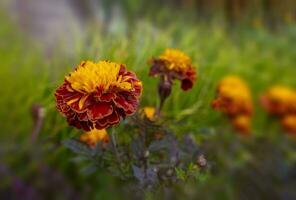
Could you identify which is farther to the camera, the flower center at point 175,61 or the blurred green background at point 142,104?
the blurred green background at point 142,104

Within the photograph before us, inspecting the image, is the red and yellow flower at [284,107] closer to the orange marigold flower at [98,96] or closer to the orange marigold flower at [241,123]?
the orange marigold flower at [241,123]

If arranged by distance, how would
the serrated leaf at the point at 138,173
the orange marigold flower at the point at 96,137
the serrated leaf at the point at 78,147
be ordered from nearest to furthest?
1. the serrated leaf at the point at 138,173
2. the serrated leaf at the point at 78,147
3. the orange marigold flower at the point at 96,137

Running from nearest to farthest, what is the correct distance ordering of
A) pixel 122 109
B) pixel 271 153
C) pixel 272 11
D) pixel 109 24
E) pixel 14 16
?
pixel 122 109 → pixel 271 153 → pixel 14 16 → pixel 109 24 → pixel 272 11

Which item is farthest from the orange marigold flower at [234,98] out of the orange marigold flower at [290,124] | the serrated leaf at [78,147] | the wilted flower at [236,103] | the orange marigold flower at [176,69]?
the serrated leaf at [78,147]

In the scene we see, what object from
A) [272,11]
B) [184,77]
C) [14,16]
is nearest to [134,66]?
[184,77]

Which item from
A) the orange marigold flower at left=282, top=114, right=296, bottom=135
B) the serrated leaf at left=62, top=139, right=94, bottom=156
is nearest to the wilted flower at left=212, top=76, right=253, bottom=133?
the orange marigold flower at left=282, top=114, right=296, bottom=135

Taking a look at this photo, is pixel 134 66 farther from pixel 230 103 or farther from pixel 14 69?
pixel 14 69

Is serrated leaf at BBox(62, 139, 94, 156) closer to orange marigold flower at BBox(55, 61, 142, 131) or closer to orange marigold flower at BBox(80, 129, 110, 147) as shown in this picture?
orange marigold flower at BBox(80, 129, 110, 147)
